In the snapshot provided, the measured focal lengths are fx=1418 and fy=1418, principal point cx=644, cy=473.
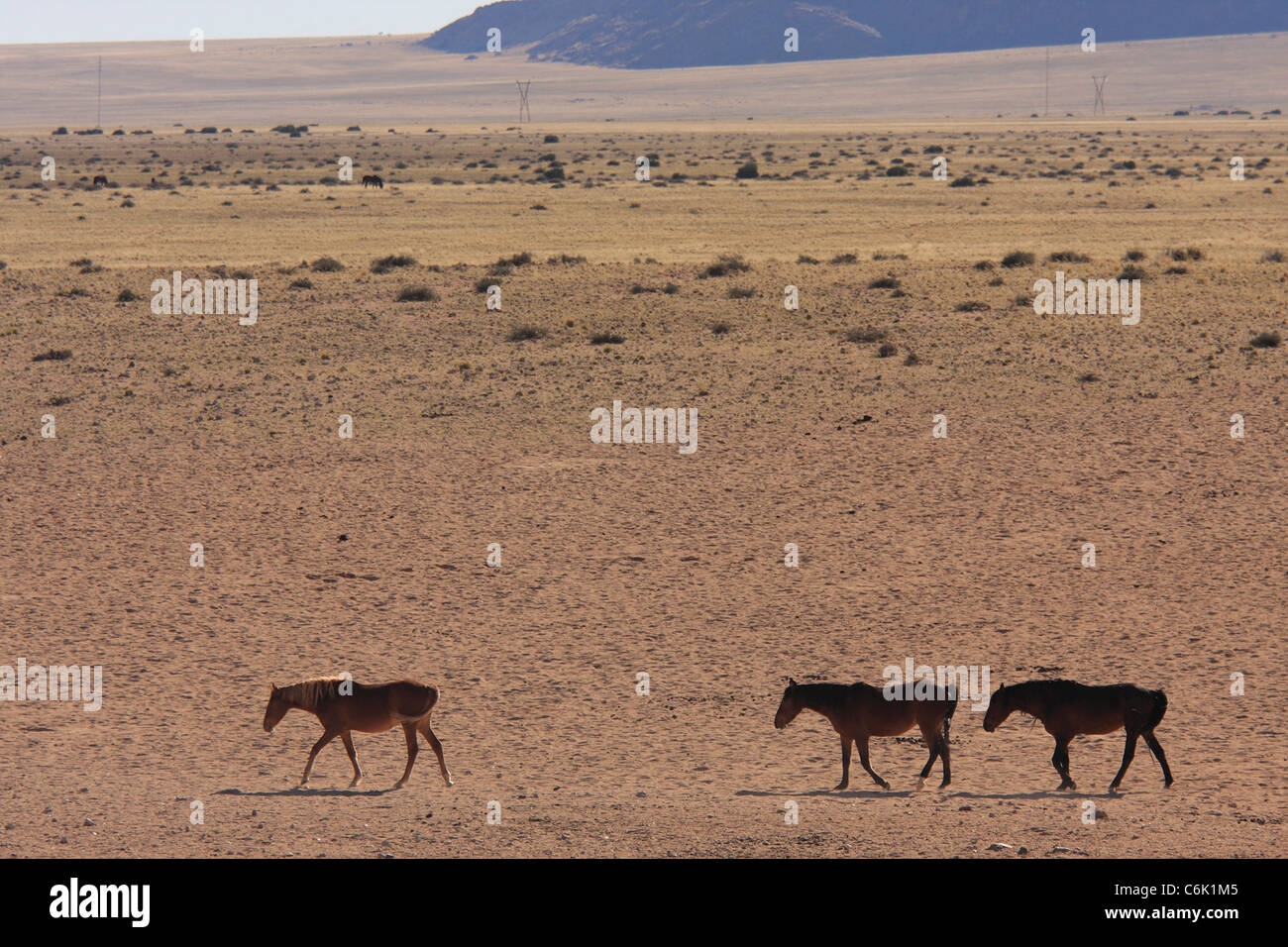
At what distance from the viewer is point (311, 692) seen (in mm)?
9945

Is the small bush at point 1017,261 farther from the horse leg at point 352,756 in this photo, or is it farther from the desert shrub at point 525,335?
the horse leg at point 352,756

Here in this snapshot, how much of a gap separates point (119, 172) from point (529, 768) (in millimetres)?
74129

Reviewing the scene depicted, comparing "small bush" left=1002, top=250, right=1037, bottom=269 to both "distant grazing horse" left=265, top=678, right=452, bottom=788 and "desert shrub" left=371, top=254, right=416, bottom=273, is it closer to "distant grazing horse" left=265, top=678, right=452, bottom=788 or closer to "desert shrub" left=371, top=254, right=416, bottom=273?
"desert shrub" left=371, top=254, right=416, bottom=273

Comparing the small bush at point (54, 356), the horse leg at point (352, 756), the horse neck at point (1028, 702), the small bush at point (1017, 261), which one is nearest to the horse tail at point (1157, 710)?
the horse neck at point (1028, 702)

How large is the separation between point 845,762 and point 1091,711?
5.55ft

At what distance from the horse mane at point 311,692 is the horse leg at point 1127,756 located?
17.3ft

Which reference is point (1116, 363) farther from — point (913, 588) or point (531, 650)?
point (531, 650)

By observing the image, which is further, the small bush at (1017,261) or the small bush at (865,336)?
the small bush at (1017,261)

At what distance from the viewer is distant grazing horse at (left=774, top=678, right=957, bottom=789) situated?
9.58 meters

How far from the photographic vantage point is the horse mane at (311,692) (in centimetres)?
986

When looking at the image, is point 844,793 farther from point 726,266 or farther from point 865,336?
point 726,266

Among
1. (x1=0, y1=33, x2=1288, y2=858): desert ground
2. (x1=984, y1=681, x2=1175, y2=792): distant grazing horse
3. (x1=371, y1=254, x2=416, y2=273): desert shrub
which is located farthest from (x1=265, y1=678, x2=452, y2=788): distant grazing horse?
(x1=371, y1=254, x2=416, y2=273): desert shrub

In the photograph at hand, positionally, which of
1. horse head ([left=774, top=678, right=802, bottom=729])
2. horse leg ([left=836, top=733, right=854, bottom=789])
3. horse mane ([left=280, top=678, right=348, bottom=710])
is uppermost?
horse mane ([left=280, top=678, right=348, bottom=710])
